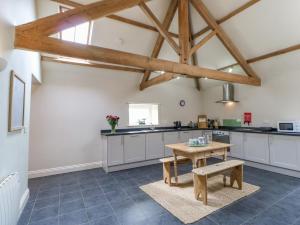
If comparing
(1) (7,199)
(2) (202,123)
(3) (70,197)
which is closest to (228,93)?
(2) (202,123)

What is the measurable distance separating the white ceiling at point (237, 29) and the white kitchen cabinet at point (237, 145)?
1801mm

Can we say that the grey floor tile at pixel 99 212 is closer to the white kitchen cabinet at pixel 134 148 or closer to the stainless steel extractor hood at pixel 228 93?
the white kitchen cabinet at pixel 134 148

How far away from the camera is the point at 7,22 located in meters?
1.75

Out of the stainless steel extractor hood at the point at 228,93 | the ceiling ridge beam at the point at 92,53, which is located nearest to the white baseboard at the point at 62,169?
the ceiling ridge beam at the point at 92,53

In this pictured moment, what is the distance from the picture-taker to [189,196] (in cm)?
276

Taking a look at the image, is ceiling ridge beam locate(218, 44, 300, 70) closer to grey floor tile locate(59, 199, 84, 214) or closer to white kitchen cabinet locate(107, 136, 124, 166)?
white kitchen cabinet locate(107, 136, 124, 166)

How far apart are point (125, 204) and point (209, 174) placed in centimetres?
140

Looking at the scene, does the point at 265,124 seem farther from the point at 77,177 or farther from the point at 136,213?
the point at 77,177

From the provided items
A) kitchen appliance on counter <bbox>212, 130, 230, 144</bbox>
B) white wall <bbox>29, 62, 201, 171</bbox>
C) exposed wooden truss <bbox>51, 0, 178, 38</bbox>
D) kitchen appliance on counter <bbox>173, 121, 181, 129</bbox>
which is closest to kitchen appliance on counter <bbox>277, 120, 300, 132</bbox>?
kitchen appliance on counter <bbox>212, 130, 230, 144</bbox>

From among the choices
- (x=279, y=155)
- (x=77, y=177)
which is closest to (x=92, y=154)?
(x=77, y=177)

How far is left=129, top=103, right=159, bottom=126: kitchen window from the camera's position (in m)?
5.23

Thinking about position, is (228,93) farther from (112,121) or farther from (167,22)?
(112,121)

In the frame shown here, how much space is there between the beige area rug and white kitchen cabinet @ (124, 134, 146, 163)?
1.22 meters

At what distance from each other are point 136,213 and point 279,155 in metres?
3.51
